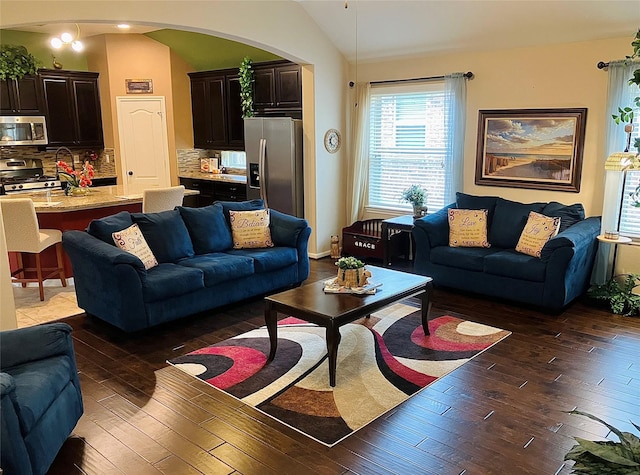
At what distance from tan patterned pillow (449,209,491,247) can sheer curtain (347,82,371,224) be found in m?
1.85

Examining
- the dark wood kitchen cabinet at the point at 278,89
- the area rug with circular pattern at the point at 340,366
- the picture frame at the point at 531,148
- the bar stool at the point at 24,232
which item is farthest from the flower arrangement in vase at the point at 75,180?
the picture frame at the point at 531,148

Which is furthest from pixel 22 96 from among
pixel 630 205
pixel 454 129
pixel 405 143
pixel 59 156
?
pixel 630 205

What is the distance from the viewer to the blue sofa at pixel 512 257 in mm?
4719

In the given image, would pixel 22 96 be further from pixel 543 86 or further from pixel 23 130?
pixel 543 86

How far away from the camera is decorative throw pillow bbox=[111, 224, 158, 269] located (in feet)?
14.8

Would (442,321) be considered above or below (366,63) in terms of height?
below

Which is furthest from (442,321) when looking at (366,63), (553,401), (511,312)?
(366,63)

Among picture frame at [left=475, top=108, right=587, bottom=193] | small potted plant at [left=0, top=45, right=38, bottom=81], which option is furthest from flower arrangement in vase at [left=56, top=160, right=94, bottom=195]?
picture frame at [left=475, top=108, right=587, bottom=193]

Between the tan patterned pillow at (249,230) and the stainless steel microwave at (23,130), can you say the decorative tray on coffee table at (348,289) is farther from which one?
the stainless steel microwave at (23,130)

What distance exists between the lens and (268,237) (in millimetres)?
5523

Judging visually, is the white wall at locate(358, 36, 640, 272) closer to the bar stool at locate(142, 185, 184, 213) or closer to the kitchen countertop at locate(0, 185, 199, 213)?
the bar stool at locate(142, 185, 184, 213)

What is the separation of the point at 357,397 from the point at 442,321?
160 cm

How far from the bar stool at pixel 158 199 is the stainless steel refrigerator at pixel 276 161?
4.32ft

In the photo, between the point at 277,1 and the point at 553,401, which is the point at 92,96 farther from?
the point at 553,401
